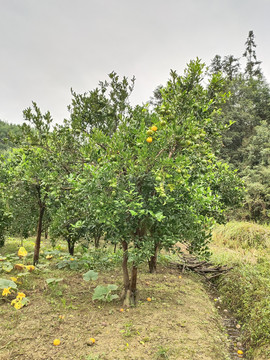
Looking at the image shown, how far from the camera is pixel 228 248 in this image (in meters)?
9.30

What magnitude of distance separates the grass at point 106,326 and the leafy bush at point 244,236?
4460 mm

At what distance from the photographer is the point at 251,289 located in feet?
16.7

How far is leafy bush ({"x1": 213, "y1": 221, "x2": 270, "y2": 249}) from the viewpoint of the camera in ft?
28.5

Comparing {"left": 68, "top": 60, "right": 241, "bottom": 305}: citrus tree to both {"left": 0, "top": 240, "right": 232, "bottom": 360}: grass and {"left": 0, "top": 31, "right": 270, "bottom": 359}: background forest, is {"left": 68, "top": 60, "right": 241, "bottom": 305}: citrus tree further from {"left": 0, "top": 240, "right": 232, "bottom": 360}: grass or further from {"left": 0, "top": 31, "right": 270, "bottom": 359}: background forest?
{"left": 0, "top": 240, "right": 232, "bottom": 360}: grass

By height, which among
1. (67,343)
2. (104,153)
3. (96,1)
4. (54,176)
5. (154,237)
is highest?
(96,1)

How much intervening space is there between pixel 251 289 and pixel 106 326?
332cm

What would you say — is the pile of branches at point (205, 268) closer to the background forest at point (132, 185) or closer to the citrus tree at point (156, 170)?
the background forest at point (132, 185)

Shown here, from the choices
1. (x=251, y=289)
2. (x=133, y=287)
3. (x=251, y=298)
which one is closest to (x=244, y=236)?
(x=251, y=289)

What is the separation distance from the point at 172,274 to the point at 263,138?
17805mm

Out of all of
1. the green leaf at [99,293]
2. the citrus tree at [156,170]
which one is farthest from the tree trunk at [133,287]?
the green leaf at [99,293]

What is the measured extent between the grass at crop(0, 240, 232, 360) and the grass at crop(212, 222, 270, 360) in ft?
1.65

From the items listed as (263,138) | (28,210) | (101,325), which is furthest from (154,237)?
(263,138)

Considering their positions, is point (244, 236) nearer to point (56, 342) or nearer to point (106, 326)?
point (106, 326)

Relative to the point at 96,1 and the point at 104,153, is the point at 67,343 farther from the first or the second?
the point at 96,1
